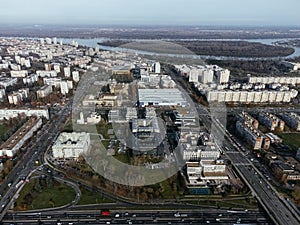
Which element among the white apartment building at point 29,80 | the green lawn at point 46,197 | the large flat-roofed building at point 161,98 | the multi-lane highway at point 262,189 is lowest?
the multi-lane highway at point 262,189

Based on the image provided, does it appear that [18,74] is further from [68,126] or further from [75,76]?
[68,126]

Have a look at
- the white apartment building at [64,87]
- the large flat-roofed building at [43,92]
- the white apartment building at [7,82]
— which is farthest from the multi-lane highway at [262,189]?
the white apartment building at [7,82]

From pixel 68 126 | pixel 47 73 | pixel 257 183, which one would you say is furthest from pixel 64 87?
pixel 257 183

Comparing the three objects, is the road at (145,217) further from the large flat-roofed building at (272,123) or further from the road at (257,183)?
the large flat-roofed building at (272,123)

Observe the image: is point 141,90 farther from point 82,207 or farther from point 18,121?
point 82,207

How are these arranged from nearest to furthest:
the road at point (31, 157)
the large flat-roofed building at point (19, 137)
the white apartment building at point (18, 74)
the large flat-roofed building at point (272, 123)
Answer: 1. the road at point (31, 157)
2. the large flat-roofed building at point (19, 137)
3. the large flat-roofed building at point (272, 123)
4. the white apartment building at point (18, 74)

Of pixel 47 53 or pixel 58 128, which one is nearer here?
pixel 58 128

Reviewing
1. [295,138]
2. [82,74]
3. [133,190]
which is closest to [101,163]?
[133,190]
